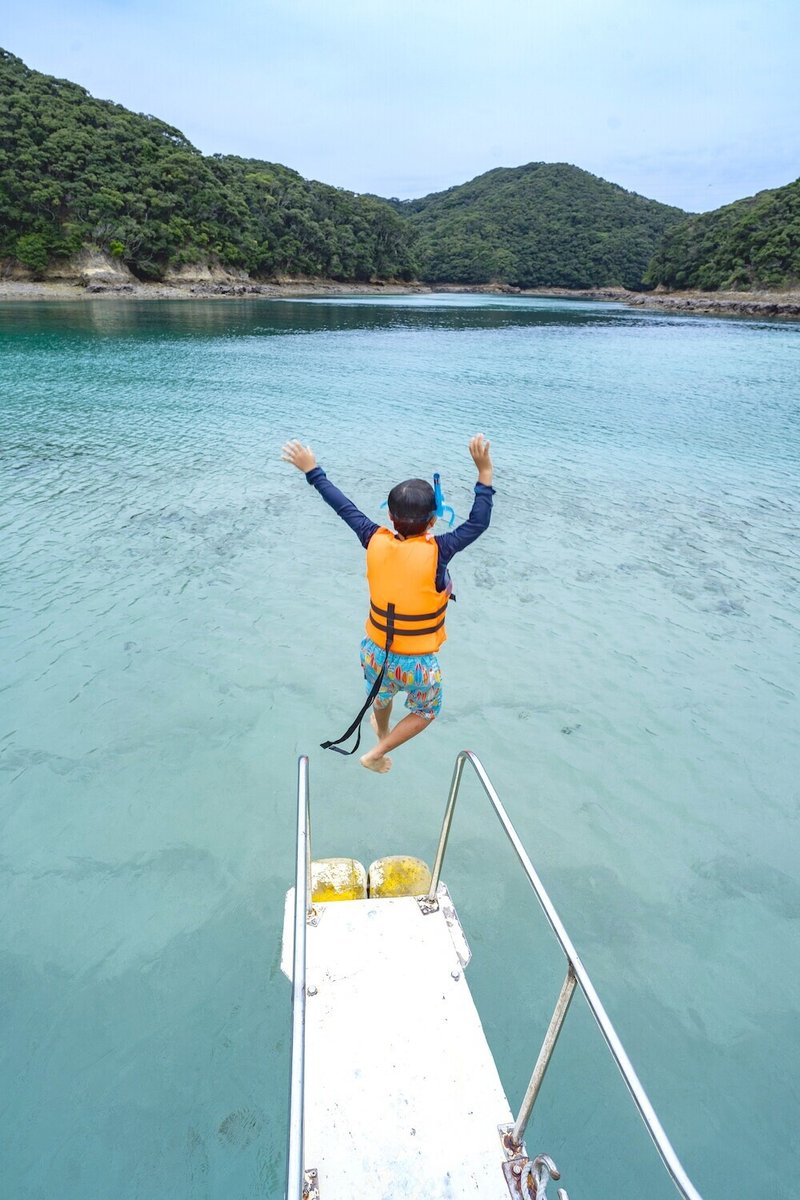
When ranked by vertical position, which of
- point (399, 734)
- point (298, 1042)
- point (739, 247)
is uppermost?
point (739, 247)

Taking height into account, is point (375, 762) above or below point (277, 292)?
above

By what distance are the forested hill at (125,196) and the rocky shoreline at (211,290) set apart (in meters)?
1.49

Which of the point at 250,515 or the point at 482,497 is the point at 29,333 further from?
the point at 482,497

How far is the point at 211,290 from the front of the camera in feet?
223

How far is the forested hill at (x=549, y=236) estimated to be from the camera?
124 m

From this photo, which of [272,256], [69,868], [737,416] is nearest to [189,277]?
[272,256]

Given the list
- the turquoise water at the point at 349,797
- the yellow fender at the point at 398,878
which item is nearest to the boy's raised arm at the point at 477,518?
the yellow fender at the point at 398,878

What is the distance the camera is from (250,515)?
1093 cm

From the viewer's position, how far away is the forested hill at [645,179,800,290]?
74.3 metres

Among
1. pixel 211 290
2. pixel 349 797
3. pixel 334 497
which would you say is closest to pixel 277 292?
pixel 211 290

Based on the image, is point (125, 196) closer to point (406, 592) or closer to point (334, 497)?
point (334, 497)

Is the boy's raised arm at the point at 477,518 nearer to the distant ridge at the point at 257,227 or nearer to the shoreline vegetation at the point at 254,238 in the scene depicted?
the shoreline vegetation at the point at 254,238

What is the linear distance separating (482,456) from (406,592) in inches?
34.1

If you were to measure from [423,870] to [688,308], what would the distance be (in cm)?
9158
